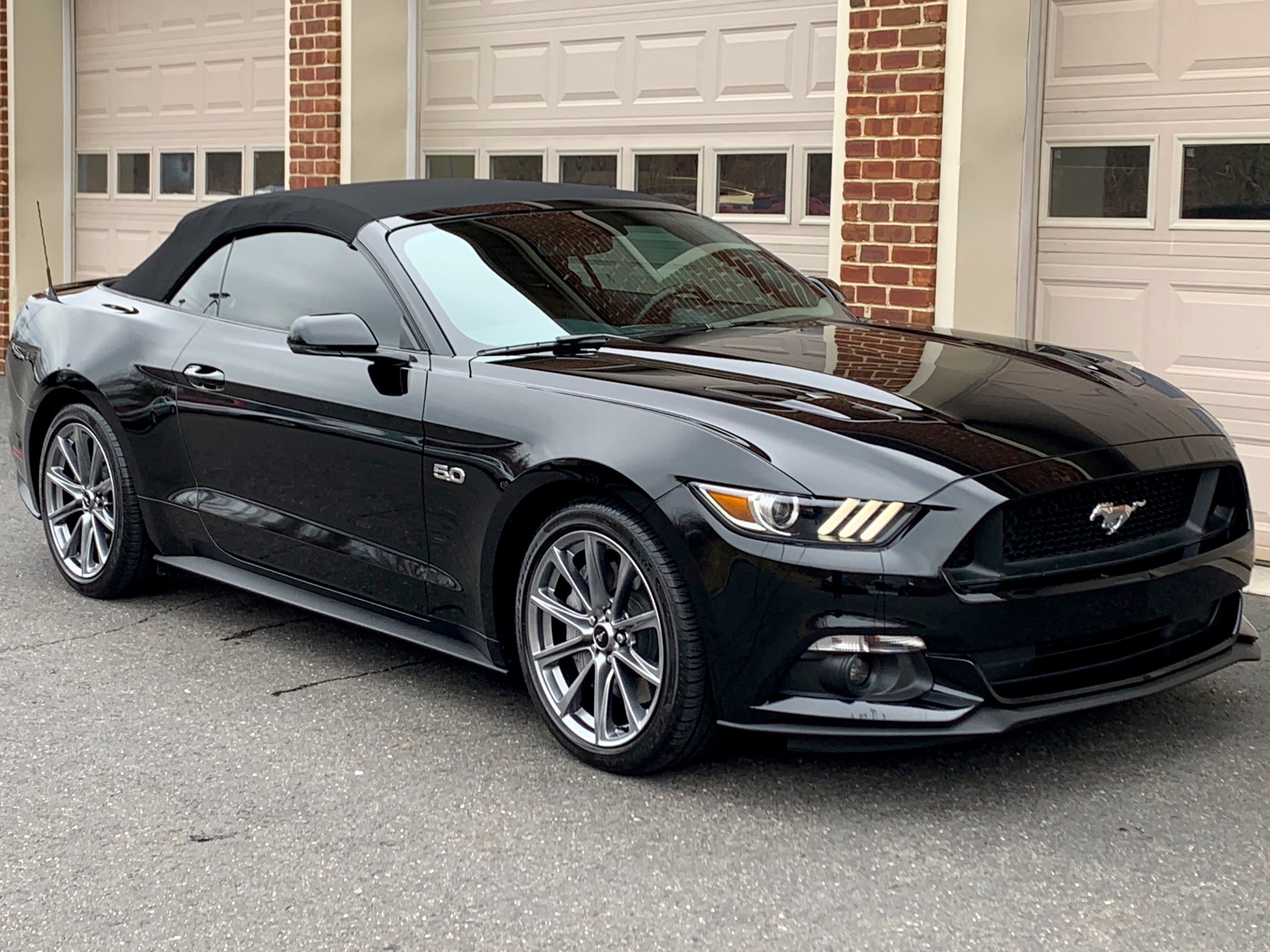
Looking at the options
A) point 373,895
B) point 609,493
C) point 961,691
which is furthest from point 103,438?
point 961,691

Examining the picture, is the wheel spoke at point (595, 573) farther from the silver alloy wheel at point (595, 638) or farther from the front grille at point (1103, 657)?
the front grille at point (1103, 657)

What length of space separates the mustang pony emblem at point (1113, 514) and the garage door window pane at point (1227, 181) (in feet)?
11.4

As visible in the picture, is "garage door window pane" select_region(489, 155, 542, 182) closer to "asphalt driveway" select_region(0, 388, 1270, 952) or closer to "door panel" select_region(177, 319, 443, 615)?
"door panel" select_region(177, 319, 443, 615)

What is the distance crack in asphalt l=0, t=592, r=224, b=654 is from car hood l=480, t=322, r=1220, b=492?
2.10 meters

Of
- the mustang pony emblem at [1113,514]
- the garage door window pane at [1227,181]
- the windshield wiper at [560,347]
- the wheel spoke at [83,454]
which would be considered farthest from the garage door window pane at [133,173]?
the mustang pony emblem at [1113,514]

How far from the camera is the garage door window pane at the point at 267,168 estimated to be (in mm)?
11734

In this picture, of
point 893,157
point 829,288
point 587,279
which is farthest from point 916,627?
point 893,157

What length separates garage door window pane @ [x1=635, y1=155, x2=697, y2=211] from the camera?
9.28m

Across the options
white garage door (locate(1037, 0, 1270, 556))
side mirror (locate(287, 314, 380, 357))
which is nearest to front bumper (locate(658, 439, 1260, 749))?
side mirror (locate(287, 314, 380, 357))

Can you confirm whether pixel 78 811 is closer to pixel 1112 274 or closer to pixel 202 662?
pixel 202 662

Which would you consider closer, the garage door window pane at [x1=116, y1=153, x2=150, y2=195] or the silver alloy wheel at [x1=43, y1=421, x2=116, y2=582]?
the silver alloy wheel at [x1=43, y1=421, x2=116, y2=582]

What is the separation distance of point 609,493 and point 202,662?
1.89m

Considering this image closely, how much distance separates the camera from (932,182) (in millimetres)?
7754

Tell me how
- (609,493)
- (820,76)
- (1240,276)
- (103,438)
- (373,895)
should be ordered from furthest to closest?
(820,76) → (1240,276) → (103,438) → (609,493) → (373,895)
